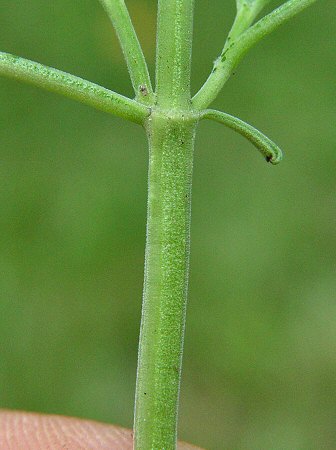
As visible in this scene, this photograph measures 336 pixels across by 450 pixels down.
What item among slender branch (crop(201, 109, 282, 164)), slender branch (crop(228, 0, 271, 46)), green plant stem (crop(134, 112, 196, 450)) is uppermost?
slender branch (crop(228, 0, 271, 46))

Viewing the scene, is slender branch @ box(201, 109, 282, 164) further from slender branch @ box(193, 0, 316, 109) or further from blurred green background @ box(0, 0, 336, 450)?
blurred green background @ box(0, 0, 336, 450)

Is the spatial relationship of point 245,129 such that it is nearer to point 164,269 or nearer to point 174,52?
point 174,52

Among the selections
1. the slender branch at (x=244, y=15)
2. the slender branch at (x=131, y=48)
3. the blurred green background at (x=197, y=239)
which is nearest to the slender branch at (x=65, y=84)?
the slender branch at (x=131, y=48)

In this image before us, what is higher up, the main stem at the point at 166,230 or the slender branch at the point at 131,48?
the slender branch at the point at 131,48

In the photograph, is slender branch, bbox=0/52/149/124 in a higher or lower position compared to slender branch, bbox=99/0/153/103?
lower

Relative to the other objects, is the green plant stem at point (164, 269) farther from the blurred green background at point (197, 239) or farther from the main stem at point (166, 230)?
the blurred green background at point (197, 239)

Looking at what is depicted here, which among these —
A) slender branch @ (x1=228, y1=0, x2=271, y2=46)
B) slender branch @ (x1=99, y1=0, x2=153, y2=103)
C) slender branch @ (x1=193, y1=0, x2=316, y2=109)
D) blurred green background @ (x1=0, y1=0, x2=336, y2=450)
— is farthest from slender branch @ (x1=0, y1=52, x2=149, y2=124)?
blurred green background @ (x1=0, y1=0, x2=336, y2=450)

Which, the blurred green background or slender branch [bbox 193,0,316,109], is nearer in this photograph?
slender branch [bbox 193,0,316,109]
